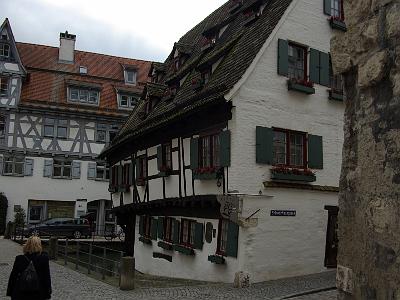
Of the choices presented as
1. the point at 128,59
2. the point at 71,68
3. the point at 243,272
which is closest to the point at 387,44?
the point at 243,272

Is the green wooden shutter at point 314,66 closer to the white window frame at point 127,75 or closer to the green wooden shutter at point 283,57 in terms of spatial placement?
the green wooden shutter at point 283,57

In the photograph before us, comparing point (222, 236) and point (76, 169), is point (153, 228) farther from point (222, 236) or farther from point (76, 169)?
point (76, 169)

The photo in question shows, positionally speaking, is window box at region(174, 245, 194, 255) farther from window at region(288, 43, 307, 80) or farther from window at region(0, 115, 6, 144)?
window at region(0, 115, 6, 144)

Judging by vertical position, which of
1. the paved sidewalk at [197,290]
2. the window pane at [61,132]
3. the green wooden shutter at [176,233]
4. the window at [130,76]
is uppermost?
the window at [130,76]

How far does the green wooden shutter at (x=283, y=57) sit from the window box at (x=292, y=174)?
272 centimetres

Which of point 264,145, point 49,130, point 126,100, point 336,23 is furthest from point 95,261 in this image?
point 126,100

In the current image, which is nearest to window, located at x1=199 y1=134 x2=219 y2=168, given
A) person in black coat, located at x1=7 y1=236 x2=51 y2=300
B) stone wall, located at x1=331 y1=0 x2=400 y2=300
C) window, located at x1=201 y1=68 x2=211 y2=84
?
window, located at x1=201 y1=68 x2=211 y2=84

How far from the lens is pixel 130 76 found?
3712 cm

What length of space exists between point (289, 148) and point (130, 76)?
82.7ft

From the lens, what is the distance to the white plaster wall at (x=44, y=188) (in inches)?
1230

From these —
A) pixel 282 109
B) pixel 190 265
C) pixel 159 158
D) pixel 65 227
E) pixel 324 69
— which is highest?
pixel 324 69

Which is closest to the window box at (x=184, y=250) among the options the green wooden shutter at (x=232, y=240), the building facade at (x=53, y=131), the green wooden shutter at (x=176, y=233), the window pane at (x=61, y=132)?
the green wooden shutter at (x=176, y=233)

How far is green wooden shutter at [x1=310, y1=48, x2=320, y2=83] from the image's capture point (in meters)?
14.3

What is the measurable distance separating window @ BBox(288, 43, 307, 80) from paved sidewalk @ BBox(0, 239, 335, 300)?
571 cm
